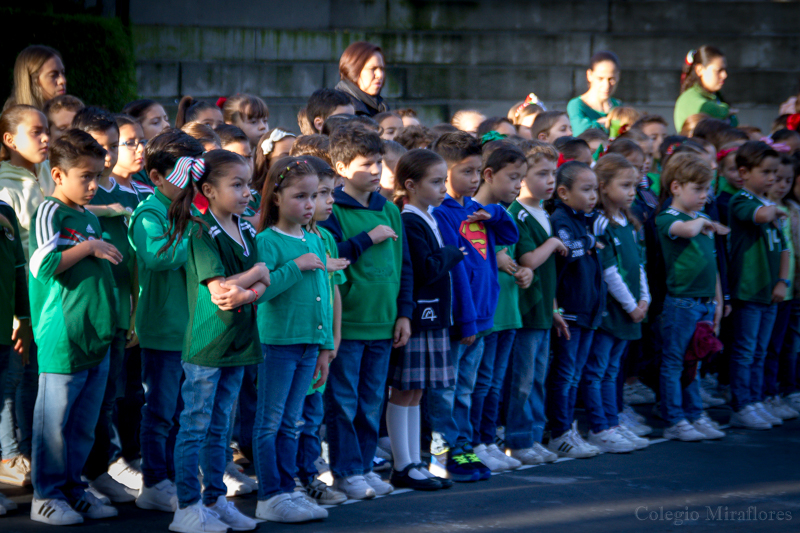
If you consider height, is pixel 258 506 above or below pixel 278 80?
below

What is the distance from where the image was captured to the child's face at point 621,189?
21.7 feet

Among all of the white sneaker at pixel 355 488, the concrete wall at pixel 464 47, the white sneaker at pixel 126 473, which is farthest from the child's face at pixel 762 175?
the concrete wall at pixel 464 47

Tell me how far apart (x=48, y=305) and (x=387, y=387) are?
7.31 ft

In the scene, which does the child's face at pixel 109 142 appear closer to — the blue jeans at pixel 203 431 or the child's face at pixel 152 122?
Result: the child's face at pixel 152 122

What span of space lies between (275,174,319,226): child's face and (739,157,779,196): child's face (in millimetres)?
4002

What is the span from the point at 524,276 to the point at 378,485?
155 centimetres

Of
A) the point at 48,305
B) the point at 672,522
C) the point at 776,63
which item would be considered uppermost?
the point at 776,63

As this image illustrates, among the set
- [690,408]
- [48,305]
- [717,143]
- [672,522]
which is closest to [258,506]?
[48,305]

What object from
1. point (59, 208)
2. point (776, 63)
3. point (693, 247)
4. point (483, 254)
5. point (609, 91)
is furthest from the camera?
point (776, 63)

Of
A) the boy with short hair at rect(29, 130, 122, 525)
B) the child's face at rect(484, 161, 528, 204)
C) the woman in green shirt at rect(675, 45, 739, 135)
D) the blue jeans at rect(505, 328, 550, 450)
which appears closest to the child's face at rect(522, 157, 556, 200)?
the child's face at rect(484, 161, 528, 204)

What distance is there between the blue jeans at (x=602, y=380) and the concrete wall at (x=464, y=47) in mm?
5556

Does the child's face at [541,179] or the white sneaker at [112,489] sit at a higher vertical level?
the child's face at [541,179]

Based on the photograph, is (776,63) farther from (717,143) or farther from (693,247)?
(693,247)

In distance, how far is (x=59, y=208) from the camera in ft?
15.5
